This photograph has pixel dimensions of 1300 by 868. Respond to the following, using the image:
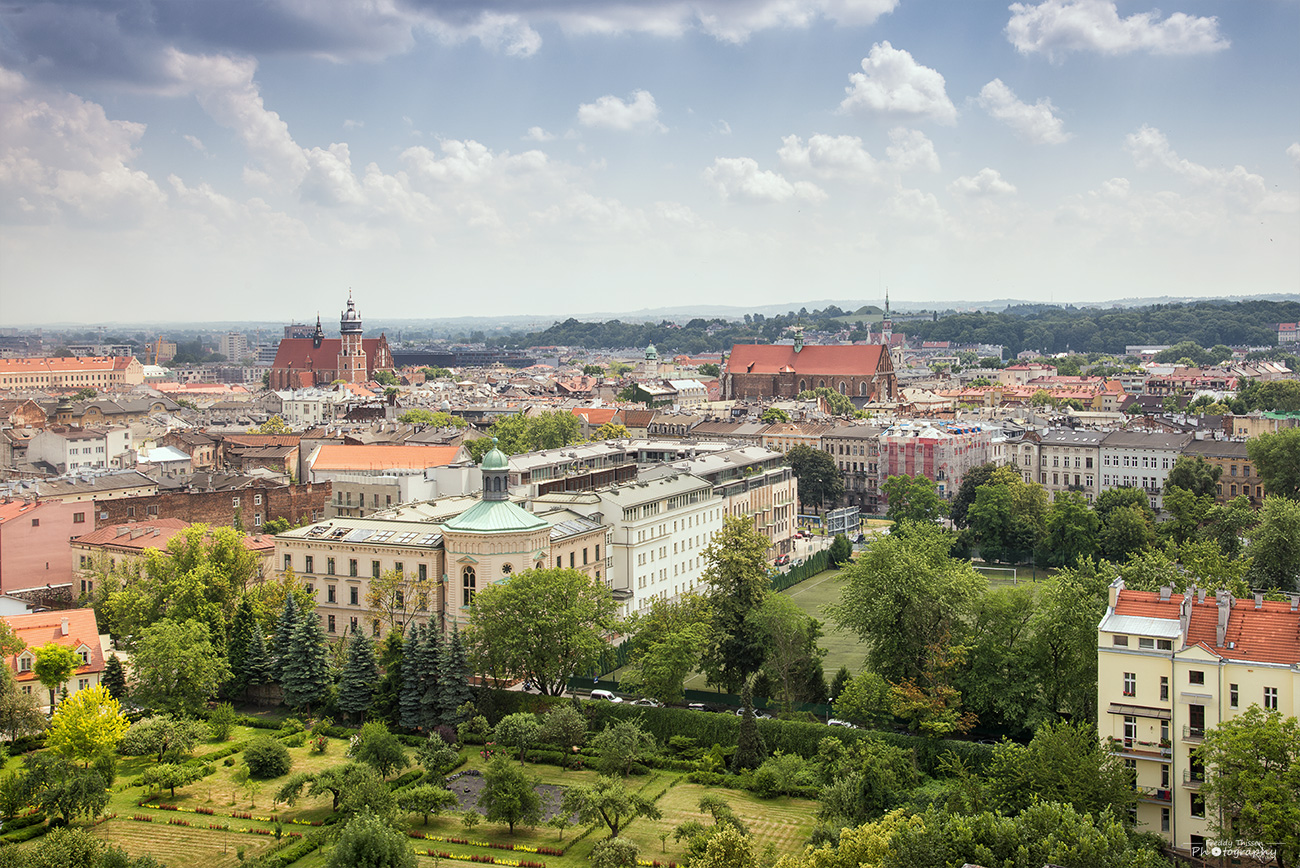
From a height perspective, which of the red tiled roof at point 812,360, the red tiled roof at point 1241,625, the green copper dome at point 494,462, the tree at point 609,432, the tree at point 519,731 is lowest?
the tree at point 519,731

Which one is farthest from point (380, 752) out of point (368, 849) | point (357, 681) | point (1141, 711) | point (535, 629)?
point (1141, 711)

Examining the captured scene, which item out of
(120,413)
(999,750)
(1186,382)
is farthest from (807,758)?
(1186,382)

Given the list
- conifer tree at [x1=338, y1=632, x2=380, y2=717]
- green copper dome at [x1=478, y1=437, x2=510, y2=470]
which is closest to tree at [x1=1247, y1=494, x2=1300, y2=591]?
green copper dome at [x1=478, y1=437, x2=510, y2=470]

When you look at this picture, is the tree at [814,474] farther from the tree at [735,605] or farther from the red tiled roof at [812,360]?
the red tiled roof at [812,360]

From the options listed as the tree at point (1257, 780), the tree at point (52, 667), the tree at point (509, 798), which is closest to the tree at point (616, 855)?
the tree at point (509, 798)

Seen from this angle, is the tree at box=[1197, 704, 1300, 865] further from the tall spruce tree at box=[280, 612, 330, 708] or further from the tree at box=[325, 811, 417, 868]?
the tall spruce tree at box=[280, 612, 330, 708]

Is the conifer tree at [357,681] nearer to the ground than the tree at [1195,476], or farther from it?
nearer to the ground

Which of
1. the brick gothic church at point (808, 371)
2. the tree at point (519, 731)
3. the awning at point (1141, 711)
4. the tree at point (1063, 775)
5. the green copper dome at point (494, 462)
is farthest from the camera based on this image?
the brick gothic church at point (808, 371)
